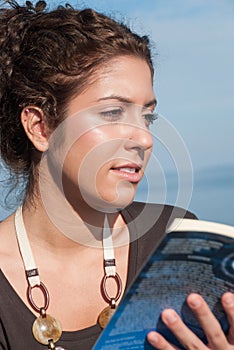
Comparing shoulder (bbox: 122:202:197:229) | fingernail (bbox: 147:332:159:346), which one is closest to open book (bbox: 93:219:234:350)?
fingernail (bbox: 147:332:159:346)

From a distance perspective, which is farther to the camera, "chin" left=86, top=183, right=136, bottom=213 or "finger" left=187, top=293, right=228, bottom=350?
"chin" left=86, top=183, right=136, bottom=213

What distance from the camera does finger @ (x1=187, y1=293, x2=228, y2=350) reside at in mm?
1939

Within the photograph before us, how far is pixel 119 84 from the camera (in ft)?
8.86

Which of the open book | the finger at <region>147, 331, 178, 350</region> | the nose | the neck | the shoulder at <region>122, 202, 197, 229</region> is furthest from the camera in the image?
the shoulder at <region>122, 202, 197, 229</region>

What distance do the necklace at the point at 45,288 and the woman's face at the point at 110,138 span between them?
0.73 feet

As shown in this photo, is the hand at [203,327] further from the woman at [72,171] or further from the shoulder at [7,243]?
the shoulder at [7,243]

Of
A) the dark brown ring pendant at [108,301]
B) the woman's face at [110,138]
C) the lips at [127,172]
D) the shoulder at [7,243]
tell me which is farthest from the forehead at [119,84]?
the dark brown ring pendant at [108,301]

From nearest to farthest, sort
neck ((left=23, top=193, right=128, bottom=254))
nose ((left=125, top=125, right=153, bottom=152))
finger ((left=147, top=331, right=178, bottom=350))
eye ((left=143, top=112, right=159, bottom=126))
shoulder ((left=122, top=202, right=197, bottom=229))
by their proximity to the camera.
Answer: finger ((left=147, top=331, right=178, bottom=350))
nose ((left=125, top=125, right=153, bottom=152))
eye ((left=143, top=112, right=159, bottom=126))
neck ((left=23, top=193, right=128, bottom=254))
shoulder ((left=122, top=202, right=197, bottom=229))

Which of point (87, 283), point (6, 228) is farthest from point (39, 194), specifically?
point (87, 283)

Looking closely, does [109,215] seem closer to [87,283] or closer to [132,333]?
[87,283]

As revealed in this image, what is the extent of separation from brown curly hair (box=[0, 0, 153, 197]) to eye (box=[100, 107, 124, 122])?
160 mm

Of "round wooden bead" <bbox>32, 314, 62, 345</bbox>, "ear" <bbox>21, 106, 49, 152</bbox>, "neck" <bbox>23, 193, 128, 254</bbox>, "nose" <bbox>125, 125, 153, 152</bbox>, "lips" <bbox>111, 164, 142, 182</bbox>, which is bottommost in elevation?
"round wooden bead" <bbox>32, 314, 62, 345</bbox>

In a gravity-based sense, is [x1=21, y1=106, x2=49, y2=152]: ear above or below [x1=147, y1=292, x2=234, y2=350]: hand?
above

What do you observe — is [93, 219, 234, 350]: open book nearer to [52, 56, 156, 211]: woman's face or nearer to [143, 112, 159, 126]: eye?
[52, 56, 156, 211]: woman's face
